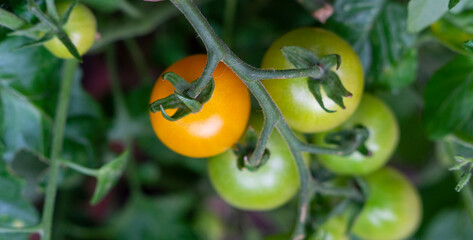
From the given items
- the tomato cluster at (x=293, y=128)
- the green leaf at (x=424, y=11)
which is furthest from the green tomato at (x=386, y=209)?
the green leaf at (x=424, y=11)

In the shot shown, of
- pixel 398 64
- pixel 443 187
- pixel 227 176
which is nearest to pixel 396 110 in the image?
pixel 443 187

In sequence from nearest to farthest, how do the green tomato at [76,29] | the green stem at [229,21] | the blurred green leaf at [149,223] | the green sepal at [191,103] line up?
the green sepal at [191,103]
the green tomato at [76,29]
the green stem at [229,21]
the blurred green leaf at [149,223]

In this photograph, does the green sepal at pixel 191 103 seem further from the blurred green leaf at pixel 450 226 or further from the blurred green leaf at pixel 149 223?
the blurred green leaf at pixel 450 226

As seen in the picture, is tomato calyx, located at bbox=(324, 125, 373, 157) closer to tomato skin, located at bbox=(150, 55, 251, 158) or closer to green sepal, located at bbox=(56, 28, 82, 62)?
tomato skin, located at bbox=(150, 55, 251, 158)

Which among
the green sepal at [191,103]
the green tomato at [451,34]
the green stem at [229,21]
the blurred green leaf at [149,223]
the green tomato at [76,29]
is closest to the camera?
the green sepal at [191,103]

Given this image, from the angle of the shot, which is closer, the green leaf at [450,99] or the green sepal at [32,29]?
the green sepal at [32,29]

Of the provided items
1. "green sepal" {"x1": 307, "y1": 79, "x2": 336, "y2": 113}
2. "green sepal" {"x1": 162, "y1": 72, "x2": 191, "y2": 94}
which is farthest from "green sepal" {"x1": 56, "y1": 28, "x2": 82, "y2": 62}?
"green sepal" {"x1": 307, "y1": 79, "x2": 336, "y2": 113}
